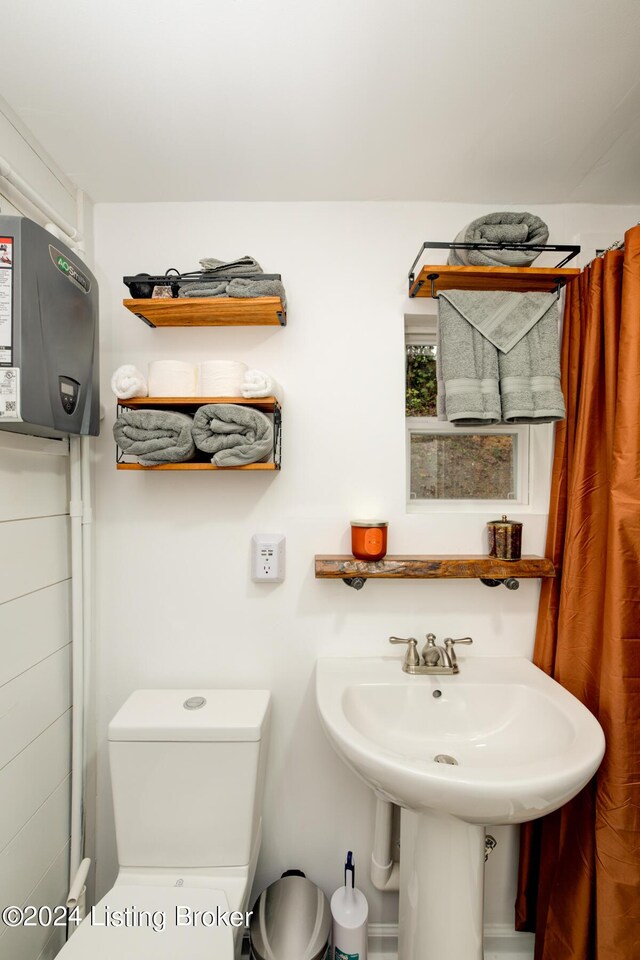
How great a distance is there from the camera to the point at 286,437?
4.64ft

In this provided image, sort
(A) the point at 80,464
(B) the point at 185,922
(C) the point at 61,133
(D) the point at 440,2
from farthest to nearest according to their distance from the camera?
(A) the point at 80,464 < (C) the point at 61,133 < (B) the point at 185,922 < (D) the point at 440,2

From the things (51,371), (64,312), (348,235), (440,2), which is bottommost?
(51,371)

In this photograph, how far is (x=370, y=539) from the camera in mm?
1309

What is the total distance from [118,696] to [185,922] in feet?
2.01

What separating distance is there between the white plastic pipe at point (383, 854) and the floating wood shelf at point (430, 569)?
0.68m

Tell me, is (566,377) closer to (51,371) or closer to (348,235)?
(348,235)

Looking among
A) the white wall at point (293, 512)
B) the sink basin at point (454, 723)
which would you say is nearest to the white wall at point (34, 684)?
the white wall at point (293, 512)

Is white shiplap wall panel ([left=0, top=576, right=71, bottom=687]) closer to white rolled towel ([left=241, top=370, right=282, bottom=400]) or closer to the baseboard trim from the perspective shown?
white rolled towel ([left=241, top=370, right=282, bottom=400])

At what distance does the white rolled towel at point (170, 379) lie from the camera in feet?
4.14

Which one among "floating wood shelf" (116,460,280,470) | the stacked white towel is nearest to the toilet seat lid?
"floating wood shelf" (116,460,280,470)

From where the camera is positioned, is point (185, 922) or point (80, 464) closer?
point (185, 922)

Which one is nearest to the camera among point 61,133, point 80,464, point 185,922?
point 185,922

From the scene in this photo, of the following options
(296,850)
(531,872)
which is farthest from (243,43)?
(531,872)

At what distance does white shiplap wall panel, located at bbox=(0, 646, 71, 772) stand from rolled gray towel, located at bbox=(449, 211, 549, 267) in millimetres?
1589
